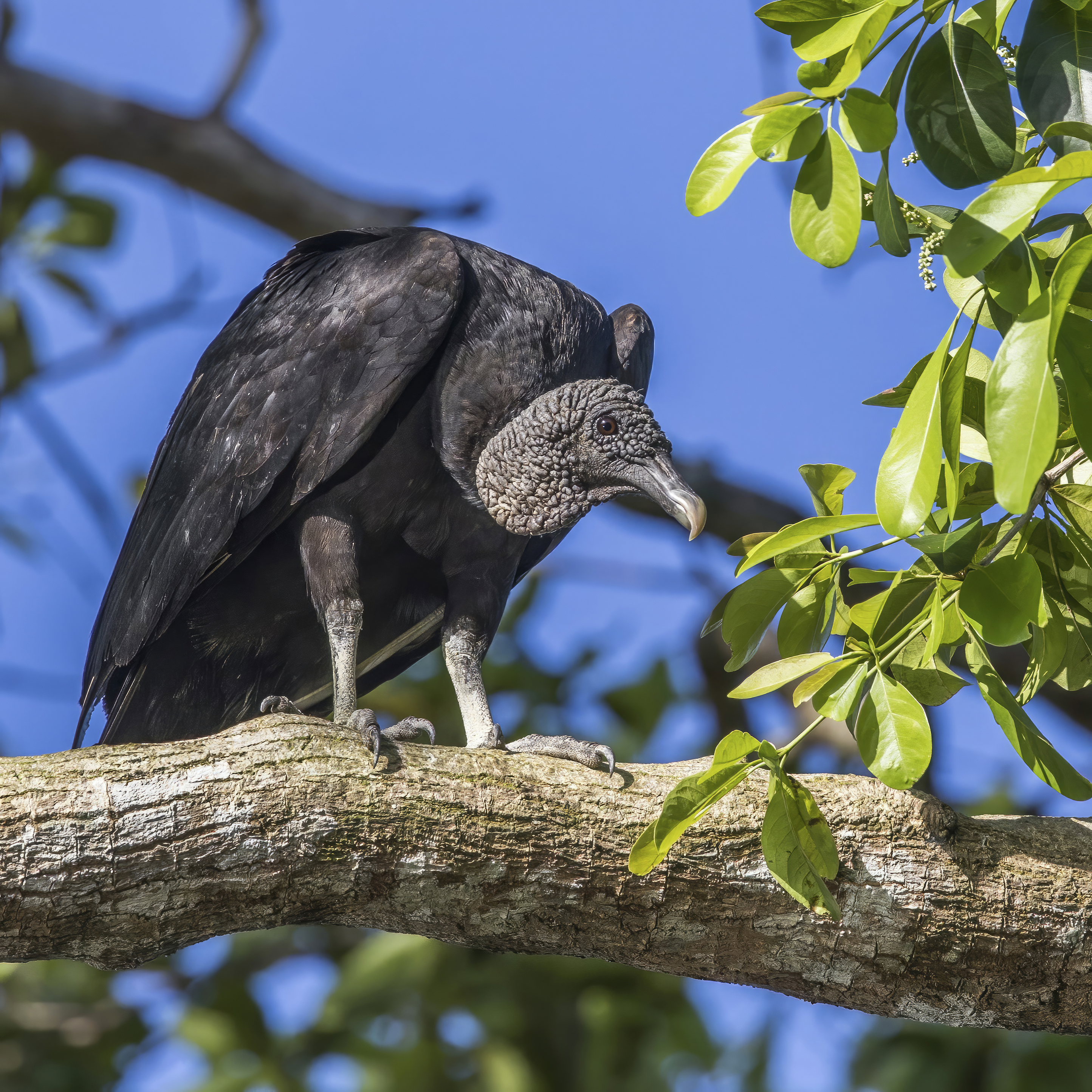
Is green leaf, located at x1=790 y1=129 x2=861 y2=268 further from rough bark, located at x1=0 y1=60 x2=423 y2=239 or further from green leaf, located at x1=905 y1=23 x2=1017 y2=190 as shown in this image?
rough bark, located at x1=0 y1=60 x2=423 y2=239

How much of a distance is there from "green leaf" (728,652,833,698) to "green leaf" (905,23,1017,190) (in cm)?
68

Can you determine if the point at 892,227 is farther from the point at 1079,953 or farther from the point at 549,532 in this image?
the point at 549,532

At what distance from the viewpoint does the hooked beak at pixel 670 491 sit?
2840 mm

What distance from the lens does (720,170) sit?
162 centimetres

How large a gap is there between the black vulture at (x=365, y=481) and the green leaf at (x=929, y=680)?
3.05 ft

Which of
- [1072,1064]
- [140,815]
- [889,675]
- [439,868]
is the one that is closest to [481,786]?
[439,868]

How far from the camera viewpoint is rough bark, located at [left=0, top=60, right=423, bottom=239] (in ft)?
16.9

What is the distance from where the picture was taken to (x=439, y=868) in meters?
2.23

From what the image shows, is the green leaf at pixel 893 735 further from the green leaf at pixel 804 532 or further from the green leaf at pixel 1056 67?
the green leaf at pixel 1056 67

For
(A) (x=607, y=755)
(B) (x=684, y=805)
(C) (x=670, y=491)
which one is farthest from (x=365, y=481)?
(B) (x=684, y=805)

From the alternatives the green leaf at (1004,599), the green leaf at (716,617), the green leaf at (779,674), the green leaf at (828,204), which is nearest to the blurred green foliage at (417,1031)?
the green leaf at (716,617)

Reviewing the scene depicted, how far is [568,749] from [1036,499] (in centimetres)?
118

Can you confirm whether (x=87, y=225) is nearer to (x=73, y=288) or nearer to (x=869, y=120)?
(x=73, y=288)

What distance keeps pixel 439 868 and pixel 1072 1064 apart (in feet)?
9.73
